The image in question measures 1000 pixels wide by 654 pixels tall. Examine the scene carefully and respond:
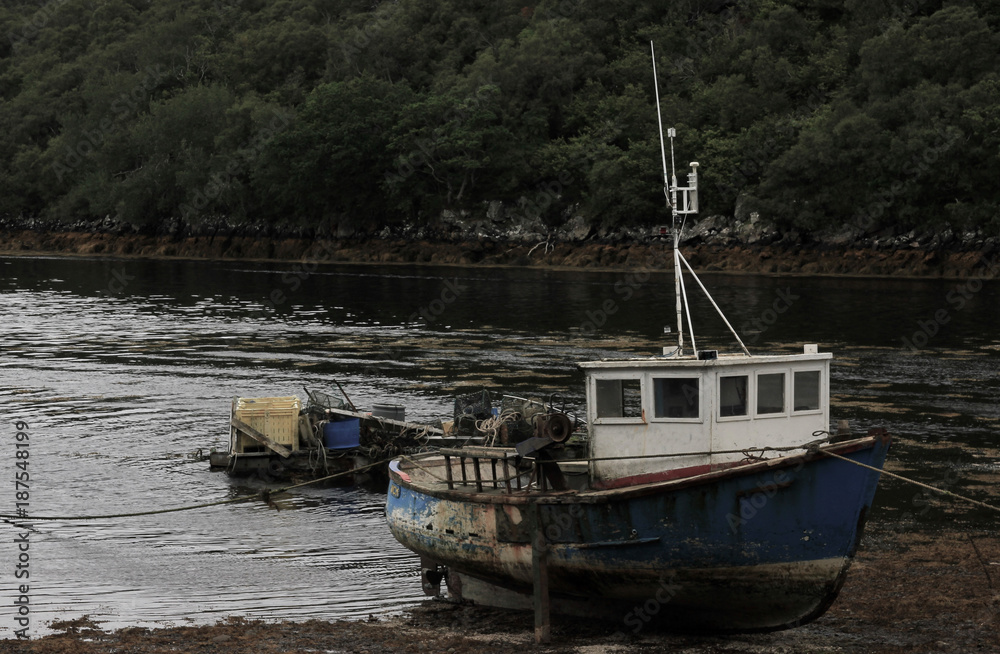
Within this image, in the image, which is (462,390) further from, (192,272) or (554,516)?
(192,272)

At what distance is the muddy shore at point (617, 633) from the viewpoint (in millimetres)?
15688

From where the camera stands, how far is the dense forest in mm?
77250

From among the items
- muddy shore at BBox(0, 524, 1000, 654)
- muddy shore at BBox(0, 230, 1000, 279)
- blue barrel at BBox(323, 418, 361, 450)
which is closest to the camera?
muddy shore at BBox(0, 524, 1000, 654)

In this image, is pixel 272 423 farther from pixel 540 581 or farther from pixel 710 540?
pixel 710 540

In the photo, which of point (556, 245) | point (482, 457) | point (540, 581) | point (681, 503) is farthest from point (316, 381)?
point (556, 245)

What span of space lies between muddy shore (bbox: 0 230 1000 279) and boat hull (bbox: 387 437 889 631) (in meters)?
61.6

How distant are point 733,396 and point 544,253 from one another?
78436mm

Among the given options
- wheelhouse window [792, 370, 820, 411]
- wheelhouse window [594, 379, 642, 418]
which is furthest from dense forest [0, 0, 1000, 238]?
wheelhouse window [594, 379, 642, 418]

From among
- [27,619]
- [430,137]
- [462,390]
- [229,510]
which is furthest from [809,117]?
[27,619]

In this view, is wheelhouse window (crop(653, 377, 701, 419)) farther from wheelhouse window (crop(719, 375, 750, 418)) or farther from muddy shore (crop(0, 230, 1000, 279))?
muddy shore (crop(0, 230, 1000, 279))

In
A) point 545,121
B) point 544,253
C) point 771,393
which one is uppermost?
point 545,121

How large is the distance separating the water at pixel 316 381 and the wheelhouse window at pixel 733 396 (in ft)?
21.6

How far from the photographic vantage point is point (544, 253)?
94.5 meters

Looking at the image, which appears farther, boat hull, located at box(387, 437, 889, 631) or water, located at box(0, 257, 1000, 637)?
water, located at box(0, 257, 1000, 637)
